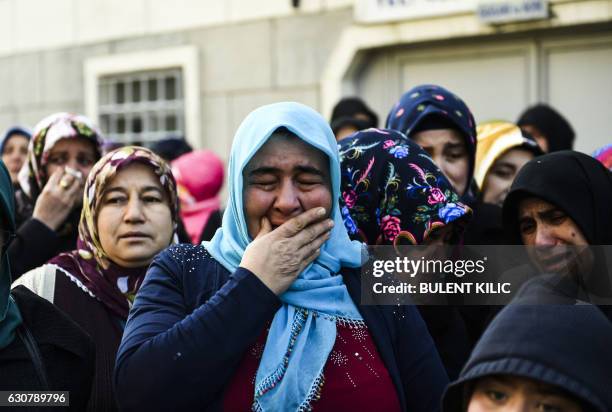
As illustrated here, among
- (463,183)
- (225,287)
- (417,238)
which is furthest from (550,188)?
(225,287)

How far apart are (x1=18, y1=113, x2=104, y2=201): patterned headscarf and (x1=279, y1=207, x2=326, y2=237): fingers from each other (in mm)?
2321

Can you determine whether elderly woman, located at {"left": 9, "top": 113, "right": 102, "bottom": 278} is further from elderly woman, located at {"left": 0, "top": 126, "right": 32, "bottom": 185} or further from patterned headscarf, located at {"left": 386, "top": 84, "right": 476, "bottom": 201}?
patterned headscarf, located at {"left": 386, "top": 84, "right": 476, "bottom": 201}

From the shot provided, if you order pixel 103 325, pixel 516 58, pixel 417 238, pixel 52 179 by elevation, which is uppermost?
pixel 516 58

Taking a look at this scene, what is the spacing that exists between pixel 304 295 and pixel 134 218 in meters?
1.17

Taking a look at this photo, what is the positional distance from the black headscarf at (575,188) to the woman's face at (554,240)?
0.03 meters

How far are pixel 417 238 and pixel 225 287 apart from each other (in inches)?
35.7

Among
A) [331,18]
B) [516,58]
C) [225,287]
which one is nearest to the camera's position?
[225,287]

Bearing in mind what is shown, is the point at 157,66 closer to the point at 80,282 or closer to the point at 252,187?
the point at 80,282

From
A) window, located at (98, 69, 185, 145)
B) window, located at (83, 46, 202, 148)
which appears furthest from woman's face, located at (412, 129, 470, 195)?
window, located at (98, 69, 185, 145)

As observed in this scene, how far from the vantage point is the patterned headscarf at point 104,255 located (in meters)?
3.21

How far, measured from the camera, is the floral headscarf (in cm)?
297

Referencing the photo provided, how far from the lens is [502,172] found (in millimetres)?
4551

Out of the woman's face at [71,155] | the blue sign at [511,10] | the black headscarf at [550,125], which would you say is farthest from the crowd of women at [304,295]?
the blue sign at [511,10]

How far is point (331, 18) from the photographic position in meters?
8.36
